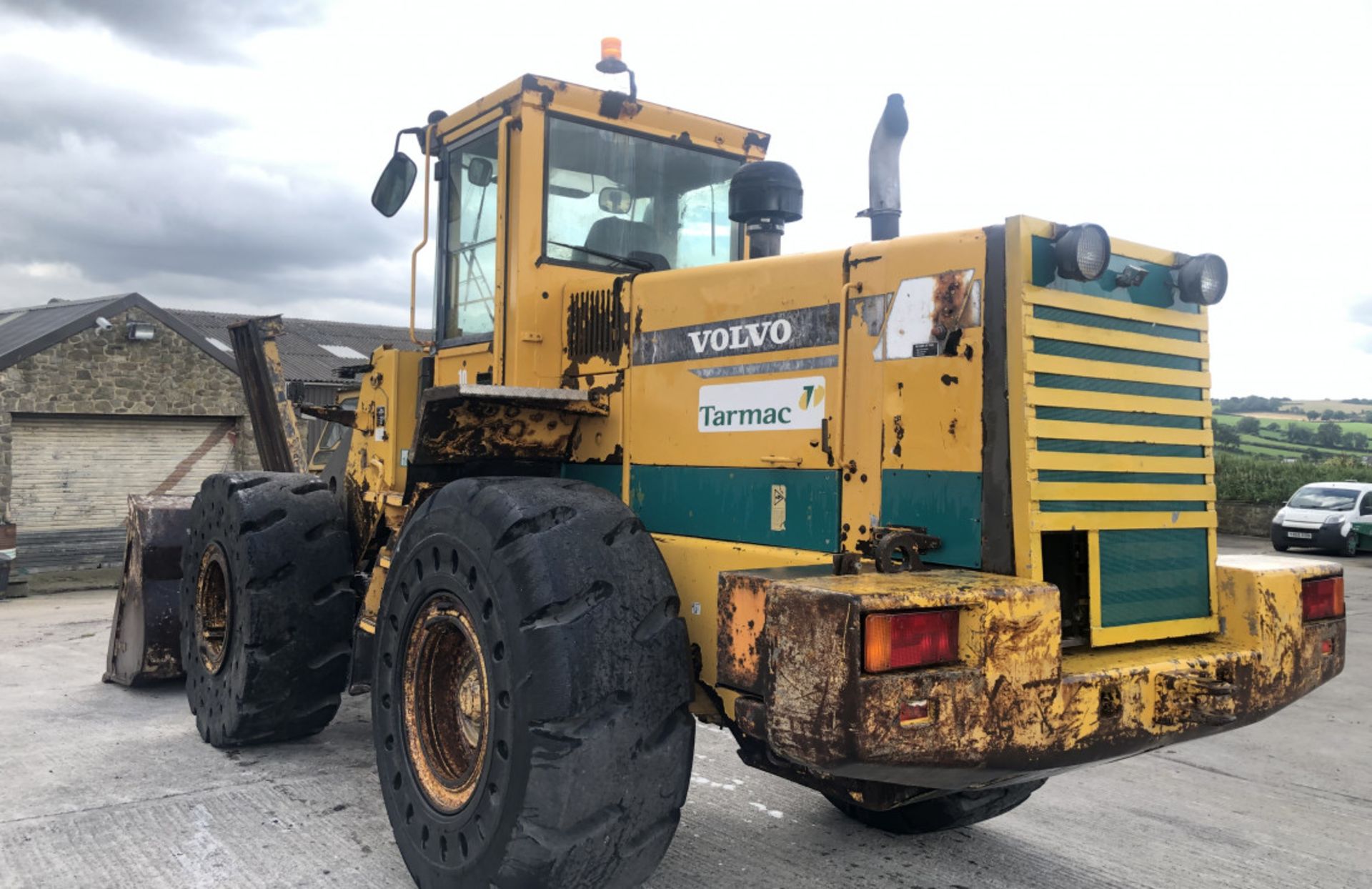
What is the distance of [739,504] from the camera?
3971 mm

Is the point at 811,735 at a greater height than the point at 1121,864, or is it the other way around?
the point at 811,735

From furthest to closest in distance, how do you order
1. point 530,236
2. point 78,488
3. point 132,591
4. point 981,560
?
point 78,488 → point 132,591 → point 530,236 → point 981,560

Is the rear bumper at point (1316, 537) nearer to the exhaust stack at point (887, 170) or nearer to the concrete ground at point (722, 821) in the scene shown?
the concrete ground at point (722, 821)

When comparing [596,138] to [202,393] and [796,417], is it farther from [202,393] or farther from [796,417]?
[202,393]

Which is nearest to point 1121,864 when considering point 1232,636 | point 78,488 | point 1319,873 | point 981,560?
point 1319,873

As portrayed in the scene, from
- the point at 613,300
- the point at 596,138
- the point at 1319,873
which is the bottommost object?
the point at 1319,873

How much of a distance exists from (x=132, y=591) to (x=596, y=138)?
15.1 ft

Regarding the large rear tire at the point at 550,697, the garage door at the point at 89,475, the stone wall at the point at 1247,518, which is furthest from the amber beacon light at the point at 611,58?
the stone wall at the point at 1247,518

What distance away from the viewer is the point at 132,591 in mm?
7168

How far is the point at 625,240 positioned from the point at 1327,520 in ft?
65.0

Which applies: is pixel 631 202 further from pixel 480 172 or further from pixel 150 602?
pixel 150 602

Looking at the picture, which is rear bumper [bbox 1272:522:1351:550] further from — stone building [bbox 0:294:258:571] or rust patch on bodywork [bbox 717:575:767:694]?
rust patch on bodywork [bbox 717:575:767:694]

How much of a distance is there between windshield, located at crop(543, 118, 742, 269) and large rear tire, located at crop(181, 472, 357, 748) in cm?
204

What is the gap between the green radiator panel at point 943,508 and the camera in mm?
3279
